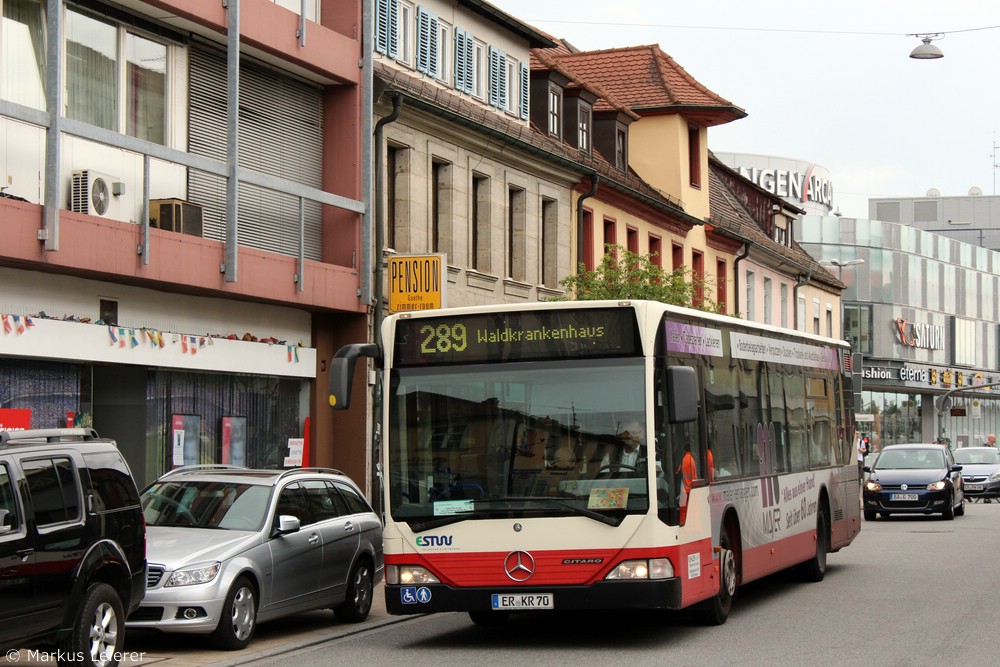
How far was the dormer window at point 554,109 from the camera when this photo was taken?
119ft

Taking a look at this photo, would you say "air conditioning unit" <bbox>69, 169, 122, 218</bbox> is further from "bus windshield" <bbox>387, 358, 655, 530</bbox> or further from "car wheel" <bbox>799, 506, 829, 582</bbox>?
"car wheel" <bbox>799, 506, 829, 582</bbox>

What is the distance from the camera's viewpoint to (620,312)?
43.1 ft

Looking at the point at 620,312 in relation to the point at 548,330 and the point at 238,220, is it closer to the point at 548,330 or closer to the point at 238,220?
the point at 548,330

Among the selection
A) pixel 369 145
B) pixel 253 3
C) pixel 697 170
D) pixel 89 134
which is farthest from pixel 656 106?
pixel 89 134

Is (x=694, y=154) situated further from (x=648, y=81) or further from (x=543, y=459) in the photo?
(x=543, y=459)

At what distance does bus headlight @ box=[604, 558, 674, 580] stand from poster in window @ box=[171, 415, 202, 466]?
10554 millimetres

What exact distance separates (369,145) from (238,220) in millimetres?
3452

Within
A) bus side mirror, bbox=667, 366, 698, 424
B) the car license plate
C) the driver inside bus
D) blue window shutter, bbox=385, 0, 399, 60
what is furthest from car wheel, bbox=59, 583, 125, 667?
blue window shutter, bbox=385, 0, 399, 60

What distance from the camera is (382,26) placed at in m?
27.1

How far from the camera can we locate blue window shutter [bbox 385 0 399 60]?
90.0ft

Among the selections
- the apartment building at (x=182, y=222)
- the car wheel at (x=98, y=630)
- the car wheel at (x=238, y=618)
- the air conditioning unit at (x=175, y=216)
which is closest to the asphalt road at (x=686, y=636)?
the car wheel at (x=238, y=618)

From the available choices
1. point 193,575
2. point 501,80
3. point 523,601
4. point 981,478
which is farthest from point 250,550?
point 981,478

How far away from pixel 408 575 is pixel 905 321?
7464 cm

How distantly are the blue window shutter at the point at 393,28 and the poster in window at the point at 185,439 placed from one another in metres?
8.48
